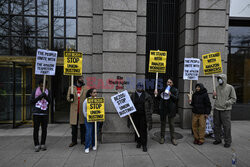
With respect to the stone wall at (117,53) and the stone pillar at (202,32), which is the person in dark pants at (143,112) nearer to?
the stone wall at (117,53)

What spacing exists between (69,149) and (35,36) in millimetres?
5946

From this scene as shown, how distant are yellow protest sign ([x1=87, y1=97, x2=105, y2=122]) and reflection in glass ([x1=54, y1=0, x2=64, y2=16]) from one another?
5502 mm

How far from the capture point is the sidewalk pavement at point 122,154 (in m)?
3.85

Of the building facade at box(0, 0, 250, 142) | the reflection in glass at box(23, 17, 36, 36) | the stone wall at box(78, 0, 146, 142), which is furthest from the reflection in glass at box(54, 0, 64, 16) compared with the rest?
the stone wall at box(78, 0, 146, 142)

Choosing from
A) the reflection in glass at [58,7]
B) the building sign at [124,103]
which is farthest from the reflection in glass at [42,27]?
the building sign at [124,103]

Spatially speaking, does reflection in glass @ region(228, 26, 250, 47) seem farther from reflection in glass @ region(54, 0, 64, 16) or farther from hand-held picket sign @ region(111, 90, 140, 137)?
reflection in glass @ region(54, 0, 64, 16)

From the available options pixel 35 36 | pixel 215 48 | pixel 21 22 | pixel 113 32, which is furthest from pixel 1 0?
pixel 215 48

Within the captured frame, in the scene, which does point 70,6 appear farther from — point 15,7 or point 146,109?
point 146,109

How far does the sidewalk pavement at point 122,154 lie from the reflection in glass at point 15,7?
6.03 meters

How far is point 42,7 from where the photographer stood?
7426mm

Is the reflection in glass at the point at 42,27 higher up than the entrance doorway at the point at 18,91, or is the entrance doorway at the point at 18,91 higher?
the reflection in glass at the point at 42,27

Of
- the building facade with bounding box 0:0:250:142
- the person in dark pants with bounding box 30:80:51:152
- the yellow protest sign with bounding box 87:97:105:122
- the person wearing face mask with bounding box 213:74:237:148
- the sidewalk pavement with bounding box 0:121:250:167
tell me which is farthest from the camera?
the building facade with bounding box 0:0:250:142

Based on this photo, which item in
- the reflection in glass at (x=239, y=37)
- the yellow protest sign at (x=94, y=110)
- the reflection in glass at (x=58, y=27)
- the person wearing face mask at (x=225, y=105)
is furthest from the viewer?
the reflection in glass at (x=239, y=37)

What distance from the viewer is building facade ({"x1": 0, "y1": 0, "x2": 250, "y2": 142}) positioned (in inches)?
207
